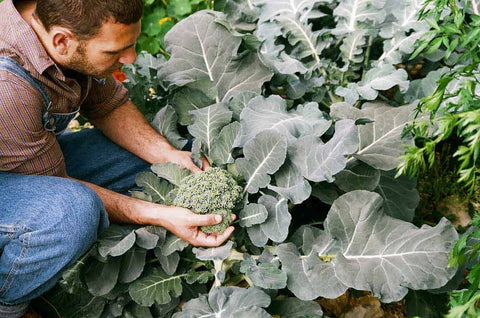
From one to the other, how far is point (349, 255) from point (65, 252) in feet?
3.21

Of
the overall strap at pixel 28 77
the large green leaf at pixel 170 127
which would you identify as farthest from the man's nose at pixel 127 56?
the large green leaf at pixel 170 127

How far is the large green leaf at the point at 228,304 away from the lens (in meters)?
1.62

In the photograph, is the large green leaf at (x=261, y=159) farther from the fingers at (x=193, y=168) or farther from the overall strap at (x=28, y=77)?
the overall strap at (x=28, y=77)

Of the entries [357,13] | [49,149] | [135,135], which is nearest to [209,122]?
[135,135]

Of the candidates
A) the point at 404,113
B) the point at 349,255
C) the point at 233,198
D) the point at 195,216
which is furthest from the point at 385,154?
the point at 195,216

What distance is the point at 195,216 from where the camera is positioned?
1.75m

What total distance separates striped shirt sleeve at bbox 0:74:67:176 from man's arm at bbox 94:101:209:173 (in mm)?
463

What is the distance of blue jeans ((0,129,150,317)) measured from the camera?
1674mm

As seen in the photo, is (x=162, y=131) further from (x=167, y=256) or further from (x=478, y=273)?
(x=478, y=273)

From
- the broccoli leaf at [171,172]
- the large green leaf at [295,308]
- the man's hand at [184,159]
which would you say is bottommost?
the large green leaf at [295,308]

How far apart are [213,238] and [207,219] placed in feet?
0.31

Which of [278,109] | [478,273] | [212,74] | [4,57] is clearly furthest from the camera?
[212,74]

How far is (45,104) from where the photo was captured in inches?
69.4

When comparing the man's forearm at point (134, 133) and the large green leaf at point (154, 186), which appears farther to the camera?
the man's forearm at point (134, 133)
